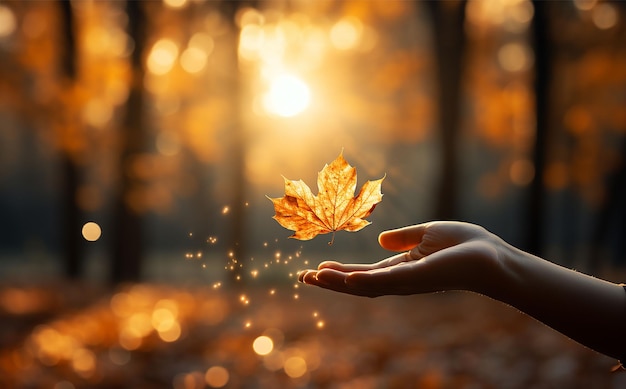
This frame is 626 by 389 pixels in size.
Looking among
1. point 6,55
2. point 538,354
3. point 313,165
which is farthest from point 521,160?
point 6,55

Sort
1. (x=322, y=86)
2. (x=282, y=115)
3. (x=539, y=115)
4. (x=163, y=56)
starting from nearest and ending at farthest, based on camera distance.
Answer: (x=539, y=115) → (x=163, y=56) → (x=322, y=86) → (x=282, y=115)

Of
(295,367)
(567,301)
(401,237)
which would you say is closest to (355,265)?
(401,237)

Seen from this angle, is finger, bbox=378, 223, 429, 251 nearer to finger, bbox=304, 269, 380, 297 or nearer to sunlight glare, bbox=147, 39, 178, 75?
finger, bbox=304, 269, 380, 297

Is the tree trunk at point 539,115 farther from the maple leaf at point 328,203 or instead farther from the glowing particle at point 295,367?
the maple leaf at point 328,203

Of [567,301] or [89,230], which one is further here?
[89,230]

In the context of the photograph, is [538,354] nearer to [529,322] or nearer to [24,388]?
[529,322]

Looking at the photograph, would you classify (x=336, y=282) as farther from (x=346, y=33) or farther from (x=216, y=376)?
A: (x=346, y=33)
